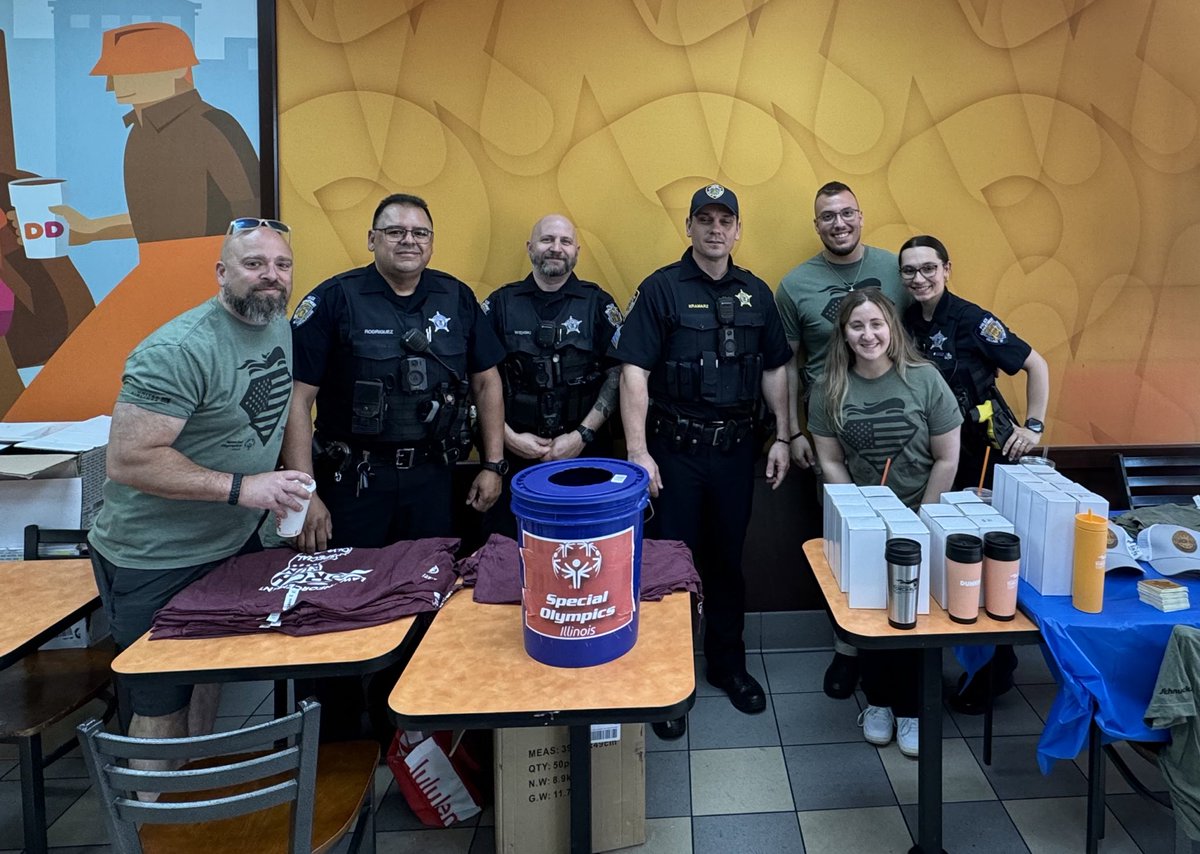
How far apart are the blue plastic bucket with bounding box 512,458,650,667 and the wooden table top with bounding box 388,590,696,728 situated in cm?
5

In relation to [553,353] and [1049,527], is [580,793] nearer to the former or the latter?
[1049,527]

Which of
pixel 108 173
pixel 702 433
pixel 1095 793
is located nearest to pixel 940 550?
pixel 1095 793

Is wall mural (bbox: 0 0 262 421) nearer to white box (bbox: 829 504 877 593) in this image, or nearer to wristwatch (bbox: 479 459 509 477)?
wristwatch (bbox: 479 459 509 477)

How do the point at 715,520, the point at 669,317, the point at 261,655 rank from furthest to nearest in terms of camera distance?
the point at 715,520, the point at 669,317, the point at 261,655

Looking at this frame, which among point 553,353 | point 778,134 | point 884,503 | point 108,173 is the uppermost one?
point 778,134

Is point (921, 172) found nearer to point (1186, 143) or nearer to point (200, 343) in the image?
point (1186, 143)

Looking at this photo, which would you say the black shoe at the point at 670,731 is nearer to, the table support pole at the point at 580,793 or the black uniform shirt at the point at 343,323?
the table support pole at the point at 580,793

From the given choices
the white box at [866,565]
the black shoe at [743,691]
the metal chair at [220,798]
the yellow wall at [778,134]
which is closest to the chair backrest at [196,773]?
the metal chair at [220,798]

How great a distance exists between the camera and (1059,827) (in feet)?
6.55

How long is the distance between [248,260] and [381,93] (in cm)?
143

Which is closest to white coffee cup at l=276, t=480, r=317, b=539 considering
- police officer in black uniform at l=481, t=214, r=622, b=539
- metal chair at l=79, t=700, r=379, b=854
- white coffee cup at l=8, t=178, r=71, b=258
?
metal chair at l=79, t=700, r=379, b=854

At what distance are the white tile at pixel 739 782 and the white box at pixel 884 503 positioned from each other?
38.3 inches

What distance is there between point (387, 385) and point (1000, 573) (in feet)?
5.89

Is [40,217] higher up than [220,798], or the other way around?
[40,217]
